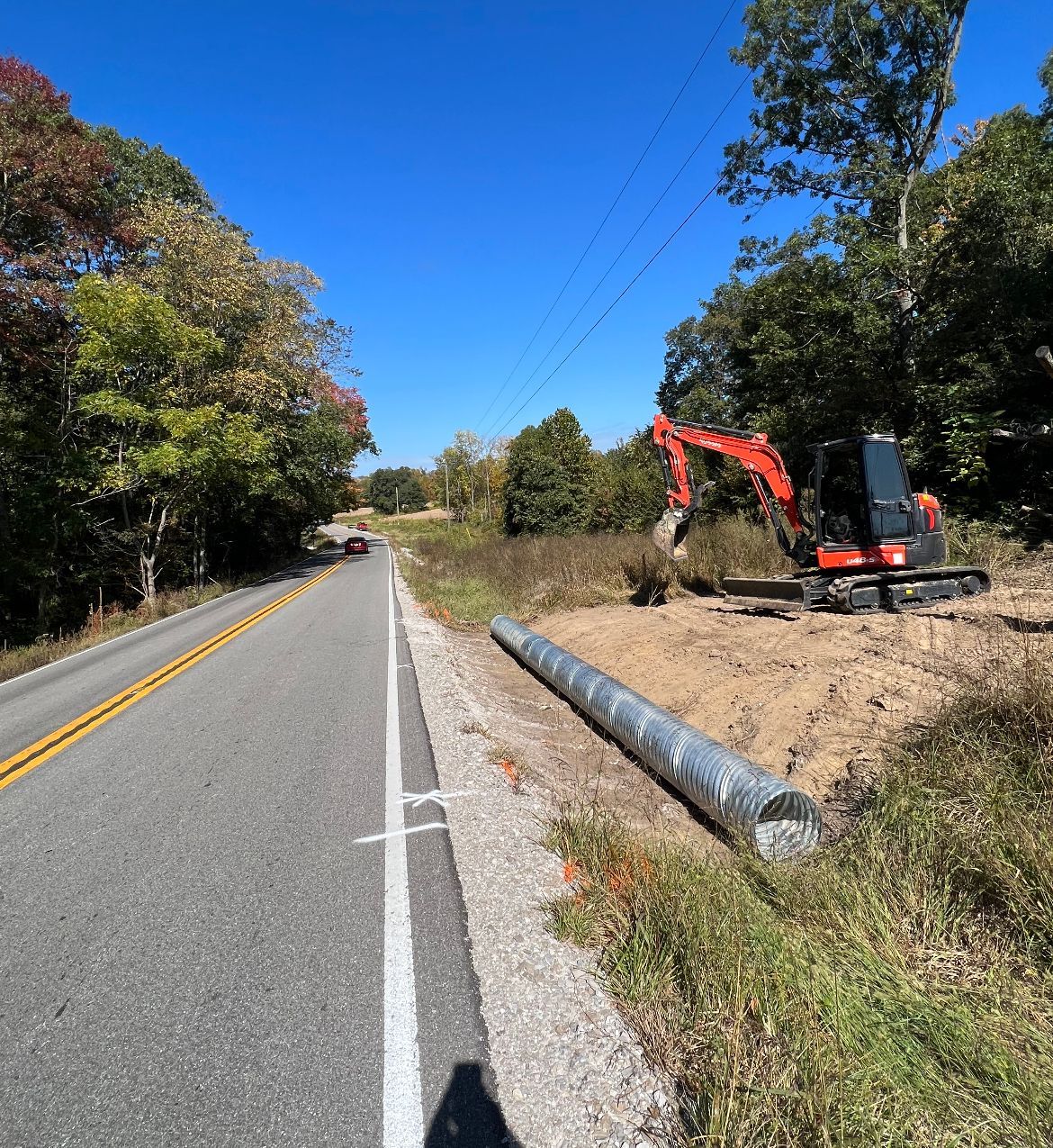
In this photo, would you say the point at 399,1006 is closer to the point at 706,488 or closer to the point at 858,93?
the point at 706,488

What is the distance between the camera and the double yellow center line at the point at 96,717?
560 cm

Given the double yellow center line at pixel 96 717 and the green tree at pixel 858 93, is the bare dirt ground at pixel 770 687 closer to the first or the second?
the double yellow center line at pixel 96 717

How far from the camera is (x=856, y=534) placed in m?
10.2

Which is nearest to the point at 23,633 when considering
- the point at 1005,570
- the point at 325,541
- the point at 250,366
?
the point at 250,366

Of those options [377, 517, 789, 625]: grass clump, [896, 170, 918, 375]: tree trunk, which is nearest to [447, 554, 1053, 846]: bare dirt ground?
[377, 517, 789, 625]: grass clump

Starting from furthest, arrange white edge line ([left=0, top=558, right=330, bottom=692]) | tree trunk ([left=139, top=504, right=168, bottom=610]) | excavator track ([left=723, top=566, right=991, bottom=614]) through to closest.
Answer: tree trunk ([left=139, top=504, right=168, bottom=610])
white edge line ([left=0, top=558, right=330, bottom=692])
excavator track ([left=723, top=566, right=991, bottom=614])

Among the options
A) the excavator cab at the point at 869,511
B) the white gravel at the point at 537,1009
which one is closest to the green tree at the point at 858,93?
the excavator cab at the point at 869,511

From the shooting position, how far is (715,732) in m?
6.48

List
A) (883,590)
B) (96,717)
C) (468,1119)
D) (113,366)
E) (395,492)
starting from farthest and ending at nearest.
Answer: (395,492) → (113,366) → (883,590) → (96,717) → (468,1119)

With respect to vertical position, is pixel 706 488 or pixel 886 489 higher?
pixel 706 488

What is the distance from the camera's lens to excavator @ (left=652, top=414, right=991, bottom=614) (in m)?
9.80

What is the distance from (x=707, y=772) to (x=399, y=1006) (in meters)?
2.73

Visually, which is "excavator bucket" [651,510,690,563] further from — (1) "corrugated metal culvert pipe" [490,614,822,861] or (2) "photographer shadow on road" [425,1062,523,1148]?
(2) "photographer shadow on road" [425,1062,523,1148]

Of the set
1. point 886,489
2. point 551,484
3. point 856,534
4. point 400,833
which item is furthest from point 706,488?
point 551,484
